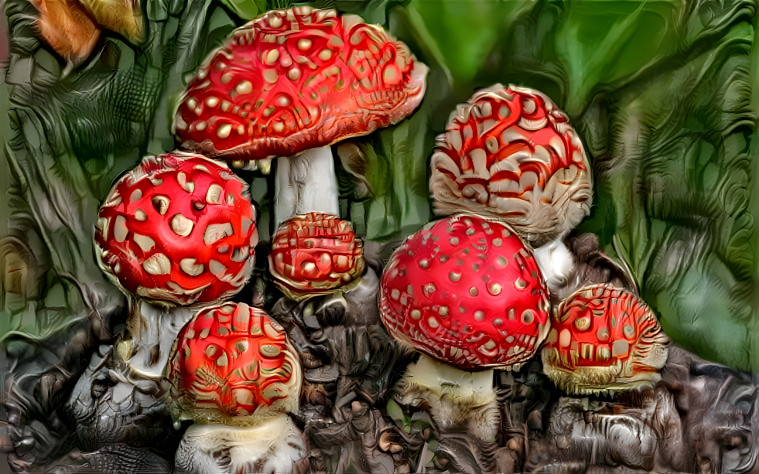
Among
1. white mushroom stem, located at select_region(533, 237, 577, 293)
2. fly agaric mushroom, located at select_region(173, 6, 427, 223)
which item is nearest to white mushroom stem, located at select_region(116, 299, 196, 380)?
fly agaric mushroom, located at select_region(173, 6, 427, 223)

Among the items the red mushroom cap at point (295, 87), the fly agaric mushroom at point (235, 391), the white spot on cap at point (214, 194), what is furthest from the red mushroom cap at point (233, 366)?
the red mushroom cap at point (295, 87)

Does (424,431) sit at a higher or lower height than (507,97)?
lower

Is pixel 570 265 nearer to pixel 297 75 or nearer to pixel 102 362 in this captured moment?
pixel 297 75

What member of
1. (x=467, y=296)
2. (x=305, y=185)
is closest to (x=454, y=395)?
(x=467, y=296)

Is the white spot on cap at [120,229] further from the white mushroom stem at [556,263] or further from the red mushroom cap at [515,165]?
the white mushroom stem at [556,263]

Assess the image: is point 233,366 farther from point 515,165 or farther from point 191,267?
point 515,165

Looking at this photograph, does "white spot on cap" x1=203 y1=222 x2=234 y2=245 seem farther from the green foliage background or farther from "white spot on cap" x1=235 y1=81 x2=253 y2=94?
"white spot on cap" x1=235 y1=81 x2=253 y2=94

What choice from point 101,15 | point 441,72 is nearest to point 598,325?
point 441,72
